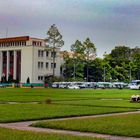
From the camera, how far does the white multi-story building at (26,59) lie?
151 metres

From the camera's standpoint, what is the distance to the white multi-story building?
495 feet

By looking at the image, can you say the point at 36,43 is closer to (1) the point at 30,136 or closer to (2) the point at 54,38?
(2) the point at 54,38

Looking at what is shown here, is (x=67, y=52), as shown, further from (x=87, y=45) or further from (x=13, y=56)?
(x=13, y=56)

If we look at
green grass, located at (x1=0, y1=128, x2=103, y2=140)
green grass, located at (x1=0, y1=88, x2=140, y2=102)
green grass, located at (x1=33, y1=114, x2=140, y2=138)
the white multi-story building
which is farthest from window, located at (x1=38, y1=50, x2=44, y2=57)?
green grass, located at (x1=0, y1=128, x2=103, y2=140)

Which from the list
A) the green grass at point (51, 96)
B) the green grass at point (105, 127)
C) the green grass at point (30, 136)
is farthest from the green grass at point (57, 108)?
the green grass at point (30, 136)

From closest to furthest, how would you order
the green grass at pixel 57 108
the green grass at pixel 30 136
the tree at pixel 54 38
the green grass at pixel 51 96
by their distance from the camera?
the green grass at pixel 30 136 < the green grass at pixel 57 108 < the green grass at pixel 51 96 < the tree at pixel 54 38

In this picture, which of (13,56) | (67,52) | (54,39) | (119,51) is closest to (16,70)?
(13,56)

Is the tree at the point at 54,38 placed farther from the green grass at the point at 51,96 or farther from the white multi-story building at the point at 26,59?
the green grass at the point at 51,96

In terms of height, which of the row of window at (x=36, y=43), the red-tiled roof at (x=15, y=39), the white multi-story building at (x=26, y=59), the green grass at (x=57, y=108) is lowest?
the green grass at (x=57, y=108)

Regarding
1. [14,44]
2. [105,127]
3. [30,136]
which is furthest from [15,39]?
[30,136]

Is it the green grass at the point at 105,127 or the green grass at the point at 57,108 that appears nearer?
the green grass at the point at 105,127

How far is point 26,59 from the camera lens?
15200 centimetres

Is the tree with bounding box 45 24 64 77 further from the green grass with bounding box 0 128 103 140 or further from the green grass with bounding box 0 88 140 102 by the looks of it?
the green grass with bounding box 0 128 103 140

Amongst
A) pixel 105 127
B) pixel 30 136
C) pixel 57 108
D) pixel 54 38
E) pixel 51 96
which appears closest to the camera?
pixel 30 136
